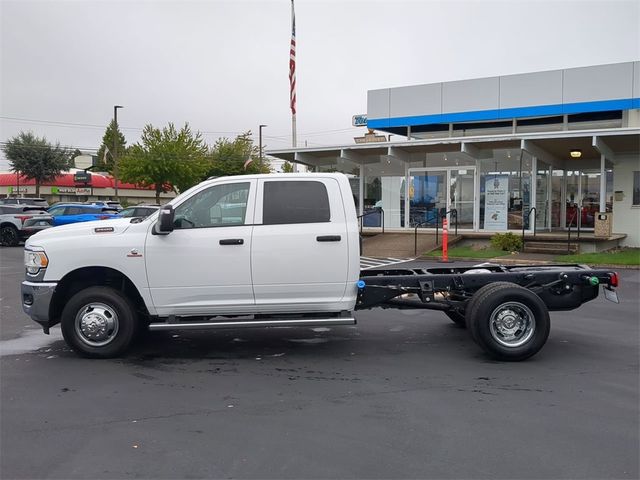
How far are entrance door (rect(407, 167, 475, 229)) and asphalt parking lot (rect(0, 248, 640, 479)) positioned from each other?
50.2 ft

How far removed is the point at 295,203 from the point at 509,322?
9.34ft

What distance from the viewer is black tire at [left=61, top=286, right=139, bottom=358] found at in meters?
6.57

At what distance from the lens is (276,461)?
160 inches

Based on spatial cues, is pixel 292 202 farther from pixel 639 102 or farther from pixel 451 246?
pixel 639 102

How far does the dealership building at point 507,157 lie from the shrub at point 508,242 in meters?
1.63

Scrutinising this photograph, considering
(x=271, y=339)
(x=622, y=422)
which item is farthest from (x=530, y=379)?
(x=271, y=339)

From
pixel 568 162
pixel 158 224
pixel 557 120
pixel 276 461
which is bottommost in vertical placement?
pixel 276 461

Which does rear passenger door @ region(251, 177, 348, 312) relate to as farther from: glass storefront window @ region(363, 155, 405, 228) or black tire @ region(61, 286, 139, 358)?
glass storefront window @ region(363, 155, 405, 228)

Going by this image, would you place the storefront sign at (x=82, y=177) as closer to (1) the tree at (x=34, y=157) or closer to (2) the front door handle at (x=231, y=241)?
(1) the tree at (x=34, y=157)

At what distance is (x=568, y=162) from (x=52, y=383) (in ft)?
75.8

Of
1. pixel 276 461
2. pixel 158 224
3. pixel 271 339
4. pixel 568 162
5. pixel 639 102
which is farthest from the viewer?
pixel 568 162

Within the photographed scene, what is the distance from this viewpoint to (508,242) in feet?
62.7

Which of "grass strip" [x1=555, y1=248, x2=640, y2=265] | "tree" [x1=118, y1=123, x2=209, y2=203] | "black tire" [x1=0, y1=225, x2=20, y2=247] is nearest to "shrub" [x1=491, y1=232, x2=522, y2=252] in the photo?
"grass strip" [x1=555, y1=248, x2=640, y2=265]

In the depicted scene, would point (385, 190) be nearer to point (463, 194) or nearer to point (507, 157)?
point (463, 194)
